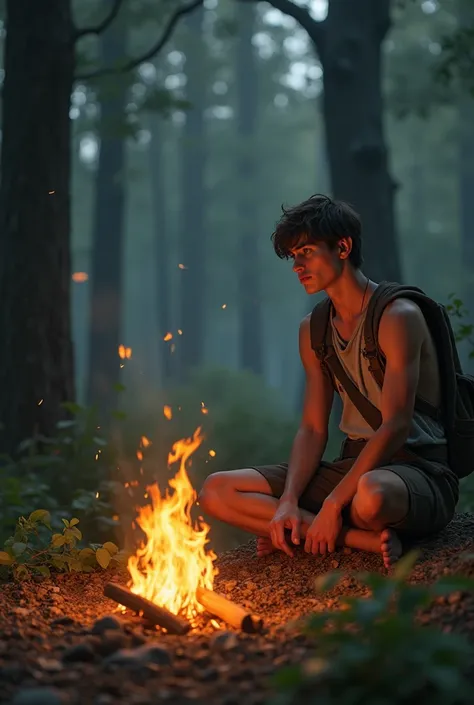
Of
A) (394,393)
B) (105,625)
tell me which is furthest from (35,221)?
(105,625)

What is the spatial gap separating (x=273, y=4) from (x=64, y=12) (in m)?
2.27

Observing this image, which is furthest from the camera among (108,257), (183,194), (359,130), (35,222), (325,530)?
(183,194)

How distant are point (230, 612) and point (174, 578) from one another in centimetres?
66

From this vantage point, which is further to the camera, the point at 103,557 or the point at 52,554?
the point at 52,554

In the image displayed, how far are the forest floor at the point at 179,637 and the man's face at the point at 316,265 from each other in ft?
4.90

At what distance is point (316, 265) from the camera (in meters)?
4.78

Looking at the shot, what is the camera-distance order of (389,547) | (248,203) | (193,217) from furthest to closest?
(248,203) < (193,217) < (389,547)

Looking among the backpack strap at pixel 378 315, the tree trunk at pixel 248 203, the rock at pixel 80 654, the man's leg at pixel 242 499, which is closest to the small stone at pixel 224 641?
the rock at pixel 80 654

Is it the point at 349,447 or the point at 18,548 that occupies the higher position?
the point at 349,447

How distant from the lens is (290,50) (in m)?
33.1

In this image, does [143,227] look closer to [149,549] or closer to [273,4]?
[273,4]

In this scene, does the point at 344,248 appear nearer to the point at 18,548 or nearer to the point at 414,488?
the point at 414,488

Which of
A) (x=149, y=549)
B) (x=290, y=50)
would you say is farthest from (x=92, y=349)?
(x=290, y=50)

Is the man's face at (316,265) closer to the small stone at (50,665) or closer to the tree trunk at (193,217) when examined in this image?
the small stone at (50,665)
